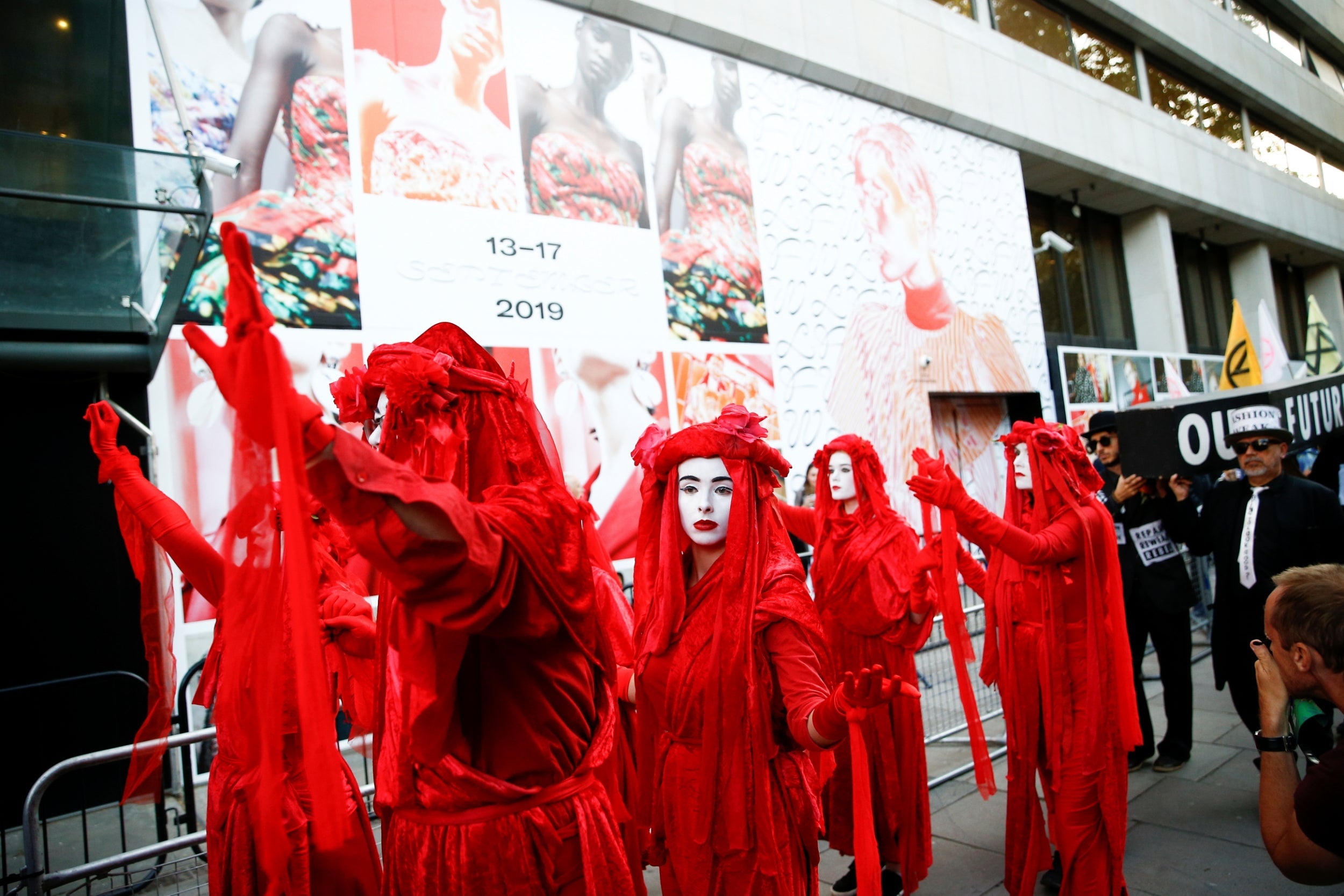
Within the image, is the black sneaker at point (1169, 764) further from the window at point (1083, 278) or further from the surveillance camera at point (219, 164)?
the window at point (1083, 278)

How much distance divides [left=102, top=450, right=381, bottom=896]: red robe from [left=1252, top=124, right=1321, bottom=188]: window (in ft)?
77.6

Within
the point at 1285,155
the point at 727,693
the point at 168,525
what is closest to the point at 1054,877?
the point at 727,693

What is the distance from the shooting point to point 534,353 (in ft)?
25.0

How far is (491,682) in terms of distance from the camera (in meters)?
1.78

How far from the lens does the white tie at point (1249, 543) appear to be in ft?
15.1

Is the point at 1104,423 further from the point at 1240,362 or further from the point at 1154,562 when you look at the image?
the point at 1240,362

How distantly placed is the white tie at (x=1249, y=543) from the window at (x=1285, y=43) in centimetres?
2189

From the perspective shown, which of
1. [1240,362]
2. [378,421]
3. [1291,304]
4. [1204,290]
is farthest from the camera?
[1291,304]

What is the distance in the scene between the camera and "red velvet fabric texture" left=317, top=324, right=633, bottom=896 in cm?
162

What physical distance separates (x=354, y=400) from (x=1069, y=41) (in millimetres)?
16899

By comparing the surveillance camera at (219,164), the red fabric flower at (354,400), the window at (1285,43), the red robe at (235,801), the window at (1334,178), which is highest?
the window at (1285,43)

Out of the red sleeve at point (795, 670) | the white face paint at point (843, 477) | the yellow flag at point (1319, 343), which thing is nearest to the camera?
the red sleeve at point (795, 670)

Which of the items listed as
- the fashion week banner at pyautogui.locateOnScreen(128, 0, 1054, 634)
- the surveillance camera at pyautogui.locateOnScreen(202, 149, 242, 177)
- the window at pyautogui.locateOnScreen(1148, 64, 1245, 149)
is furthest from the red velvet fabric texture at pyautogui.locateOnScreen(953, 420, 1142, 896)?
the window at pyautogui.locateOnScreen(1148, 64, 1245, 149)

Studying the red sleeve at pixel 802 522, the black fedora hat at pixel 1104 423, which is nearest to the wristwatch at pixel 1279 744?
the red sleeve at pixel 802 522
